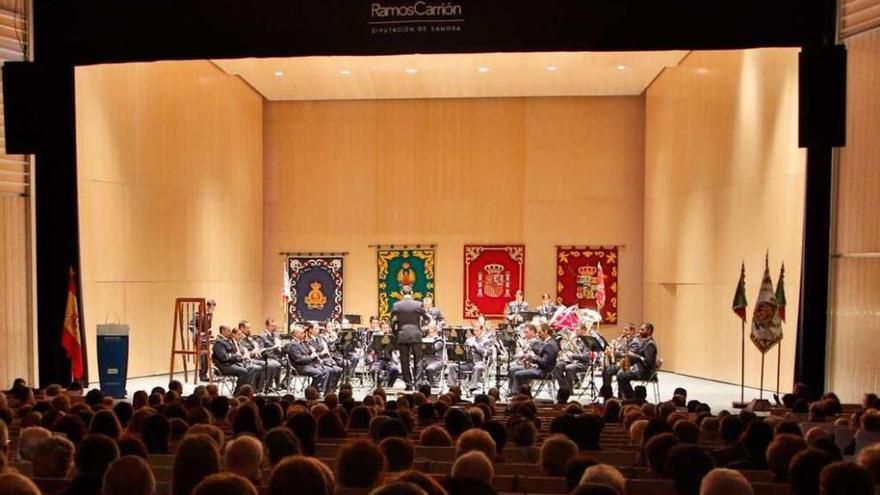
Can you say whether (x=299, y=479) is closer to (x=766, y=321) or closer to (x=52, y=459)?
(x=52, y=459)

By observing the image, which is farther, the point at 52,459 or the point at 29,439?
the point at 29,439

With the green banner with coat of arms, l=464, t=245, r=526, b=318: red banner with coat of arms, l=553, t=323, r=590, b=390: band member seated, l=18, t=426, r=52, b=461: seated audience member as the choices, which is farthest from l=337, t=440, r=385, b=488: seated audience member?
the green banner with coat of arms

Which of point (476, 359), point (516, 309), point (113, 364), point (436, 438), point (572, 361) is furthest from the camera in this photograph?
point (516, 309)

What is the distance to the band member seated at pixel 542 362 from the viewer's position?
14578mm

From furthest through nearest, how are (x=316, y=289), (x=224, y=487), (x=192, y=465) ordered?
1. (x=316, y=289)
2. (x=192, y=465)
3. (x=224, y=487)

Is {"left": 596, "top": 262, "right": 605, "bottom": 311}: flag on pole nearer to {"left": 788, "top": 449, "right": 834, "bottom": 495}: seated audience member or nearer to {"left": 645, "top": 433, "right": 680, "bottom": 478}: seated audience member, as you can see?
{"left": 645, "top": 433, "right": 680, "bottom": 478}: seated audience member

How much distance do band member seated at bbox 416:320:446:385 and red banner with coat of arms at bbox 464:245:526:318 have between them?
574 cm

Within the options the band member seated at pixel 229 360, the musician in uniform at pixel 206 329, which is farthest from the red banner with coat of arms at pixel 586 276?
the band member seated at pixel 229 360

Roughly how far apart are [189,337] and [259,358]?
2949 millimetres

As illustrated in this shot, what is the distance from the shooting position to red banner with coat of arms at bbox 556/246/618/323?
862 inches

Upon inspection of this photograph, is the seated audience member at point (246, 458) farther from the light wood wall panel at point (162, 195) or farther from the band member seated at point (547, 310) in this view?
the band member seated at point (547, 310)

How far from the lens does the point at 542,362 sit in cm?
1458

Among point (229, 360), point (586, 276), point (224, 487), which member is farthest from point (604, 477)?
point (586, 276)

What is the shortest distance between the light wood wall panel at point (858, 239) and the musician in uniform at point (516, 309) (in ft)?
23.7
